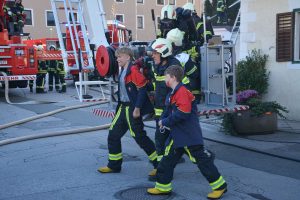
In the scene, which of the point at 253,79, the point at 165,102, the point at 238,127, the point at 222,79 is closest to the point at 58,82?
the point at 253,79

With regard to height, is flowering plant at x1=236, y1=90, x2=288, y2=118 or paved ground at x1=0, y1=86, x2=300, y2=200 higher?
flowering plant at x1=236, y1=90, x2=288, y2=118

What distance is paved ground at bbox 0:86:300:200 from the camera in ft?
17.6

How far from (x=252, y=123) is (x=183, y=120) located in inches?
155

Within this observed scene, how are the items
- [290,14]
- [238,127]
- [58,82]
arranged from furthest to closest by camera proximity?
[58,82] < [290,14] < [238,127]

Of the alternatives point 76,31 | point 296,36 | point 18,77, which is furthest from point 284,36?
point 18,77

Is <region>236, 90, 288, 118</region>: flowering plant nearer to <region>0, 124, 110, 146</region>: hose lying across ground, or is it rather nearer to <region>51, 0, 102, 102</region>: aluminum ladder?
<region>0, 124, 110, 146</region>: hose lying across ground

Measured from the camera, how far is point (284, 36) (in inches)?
408

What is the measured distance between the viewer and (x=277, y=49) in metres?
10.5

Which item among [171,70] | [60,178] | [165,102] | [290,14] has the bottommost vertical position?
[60,178]

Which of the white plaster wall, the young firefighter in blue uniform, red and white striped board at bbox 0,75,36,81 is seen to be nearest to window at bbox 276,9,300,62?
the white plaster wall

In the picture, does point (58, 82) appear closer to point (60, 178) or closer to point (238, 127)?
point (238, 127)

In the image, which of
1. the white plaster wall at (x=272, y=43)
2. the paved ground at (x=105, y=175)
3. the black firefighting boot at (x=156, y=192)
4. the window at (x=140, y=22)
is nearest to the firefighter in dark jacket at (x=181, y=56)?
the paved ground at (x=105, y=175)

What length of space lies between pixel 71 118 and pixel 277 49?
16.8ft

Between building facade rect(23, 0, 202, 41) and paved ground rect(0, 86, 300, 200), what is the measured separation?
39.0 metres
